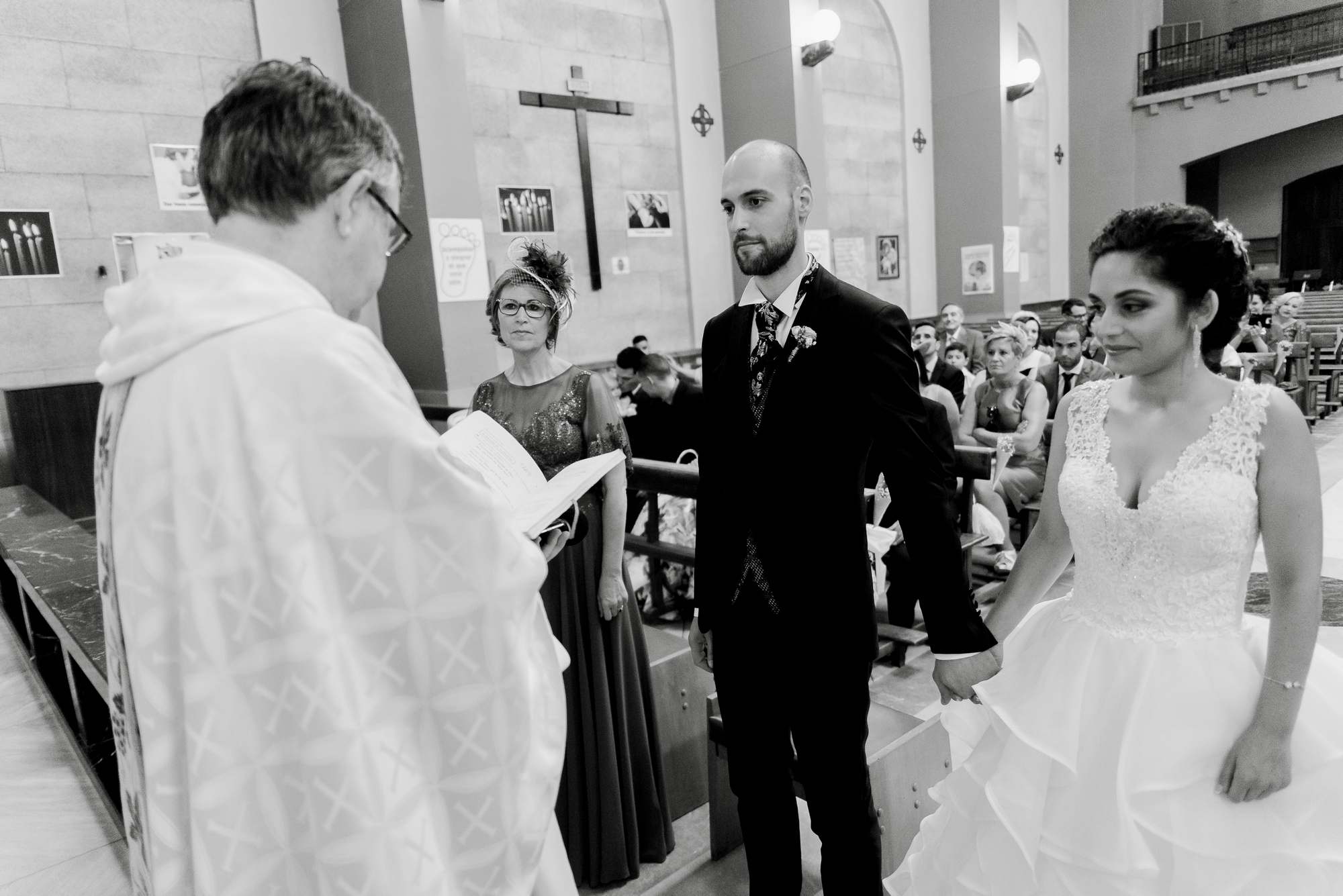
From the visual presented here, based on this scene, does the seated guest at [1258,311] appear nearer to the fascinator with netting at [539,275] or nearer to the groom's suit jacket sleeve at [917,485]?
the fascinator with netting at [539,275]

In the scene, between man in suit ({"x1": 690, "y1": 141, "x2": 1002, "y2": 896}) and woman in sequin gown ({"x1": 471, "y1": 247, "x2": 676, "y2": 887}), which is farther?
woman in sequin gown ({"x1": 471, "y1": 247, "x2": 676, "y2": 887})

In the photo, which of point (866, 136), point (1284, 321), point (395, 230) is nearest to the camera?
point (395, 230)

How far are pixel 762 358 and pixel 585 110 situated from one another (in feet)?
21.0

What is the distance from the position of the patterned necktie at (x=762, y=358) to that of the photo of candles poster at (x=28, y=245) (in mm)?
5115

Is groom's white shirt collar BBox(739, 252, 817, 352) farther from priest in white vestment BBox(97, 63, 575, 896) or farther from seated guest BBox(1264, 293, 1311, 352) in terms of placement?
seated guest BBox(1264, 293, 1311, 352)

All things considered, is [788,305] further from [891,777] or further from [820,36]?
[820,36]

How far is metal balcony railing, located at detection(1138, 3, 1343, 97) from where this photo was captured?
15.0 metres

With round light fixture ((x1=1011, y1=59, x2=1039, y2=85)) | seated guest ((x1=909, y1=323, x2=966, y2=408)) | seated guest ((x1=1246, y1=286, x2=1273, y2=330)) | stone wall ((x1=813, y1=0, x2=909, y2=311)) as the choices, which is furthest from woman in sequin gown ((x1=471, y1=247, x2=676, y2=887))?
round light fixture ((x1=1011, y1=59, x2=1039, y2=85))

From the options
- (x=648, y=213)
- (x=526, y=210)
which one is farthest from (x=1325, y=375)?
(x=526, y=210)

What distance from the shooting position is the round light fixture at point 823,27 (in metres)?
8.02

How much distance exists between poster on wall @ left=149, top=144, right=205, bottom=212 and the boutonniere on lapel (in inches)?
199

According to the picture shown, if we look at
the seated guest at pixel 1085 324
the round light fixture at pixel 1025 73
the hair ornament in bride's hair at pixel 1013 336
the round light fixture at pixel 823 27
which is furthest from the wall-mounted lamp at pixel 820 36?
the hair ornament in bride's hair at pixel 1013 336

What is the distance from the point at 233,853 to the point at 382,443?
469 millimetres

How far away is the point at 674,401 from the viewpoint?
502cm
